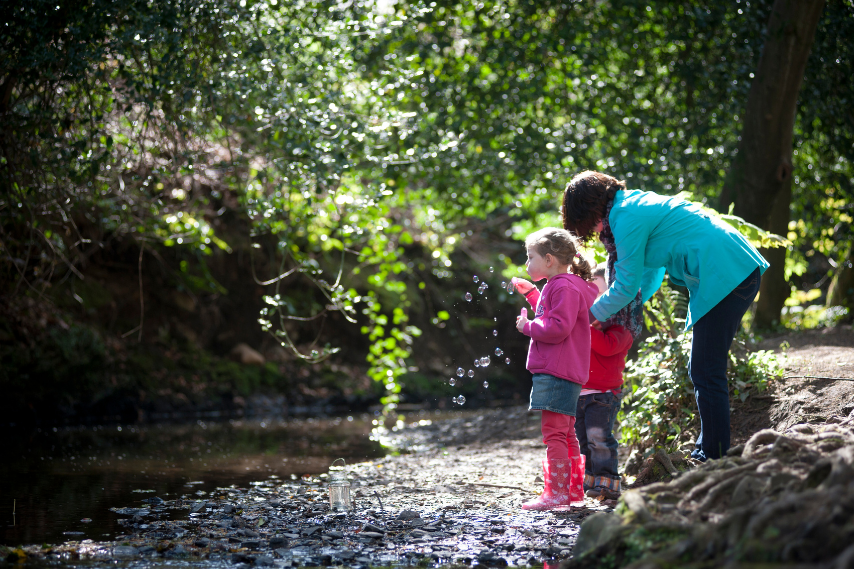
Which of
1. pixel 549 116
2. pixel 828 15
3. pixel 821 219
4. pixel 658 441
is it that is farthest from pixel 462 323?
pixel 658 441

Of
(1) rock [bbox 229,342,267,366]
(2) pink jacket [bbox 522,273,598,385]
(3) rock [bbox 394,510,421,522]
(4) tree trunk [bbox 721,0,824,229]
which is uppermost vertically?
(4) tree trunk [bbox 721,0,824,229]

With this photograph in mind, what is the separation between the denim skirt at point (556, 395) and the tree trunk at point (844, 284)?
8078mm

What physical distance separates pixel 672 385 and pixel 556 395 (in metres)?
1.11

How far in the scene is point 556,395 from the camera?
3.91 metres

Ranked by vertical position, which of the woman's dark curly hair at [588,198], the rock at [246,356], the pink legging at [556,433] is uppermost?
the woman's dark curly hair at [588,198]

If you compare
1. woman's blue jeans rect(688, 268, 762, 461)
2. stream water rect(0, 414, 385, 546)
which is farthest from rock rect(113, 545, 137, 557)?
woman's blue jeans rect(688, 268, 762, 461)

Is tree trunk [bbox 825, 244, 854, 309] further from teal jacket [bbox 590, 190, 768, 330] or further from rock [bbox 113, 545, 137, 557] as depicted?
rock [bbox 113, 545, 137, 557]

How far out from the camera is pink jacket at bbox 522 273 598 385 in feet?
12.8

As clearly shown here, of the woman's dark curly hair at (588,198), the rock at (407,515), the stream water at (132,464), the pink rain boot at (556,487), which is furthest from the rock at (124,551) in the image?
the woman's dark curly hair at (588,198)

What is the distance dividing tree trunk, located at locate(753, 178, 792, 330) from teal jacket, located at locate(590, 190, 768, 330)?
5.44 meters

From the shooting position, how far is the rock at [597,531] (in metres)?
2.68

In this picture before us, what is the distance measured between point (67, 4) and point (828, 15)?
24.4ft

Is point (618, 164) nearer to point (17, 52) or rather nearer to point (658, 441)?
point (658, 441)

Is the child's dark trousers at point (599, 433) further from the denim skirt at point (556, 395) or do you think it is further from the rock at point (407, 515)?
the rock at point (407, 515)
